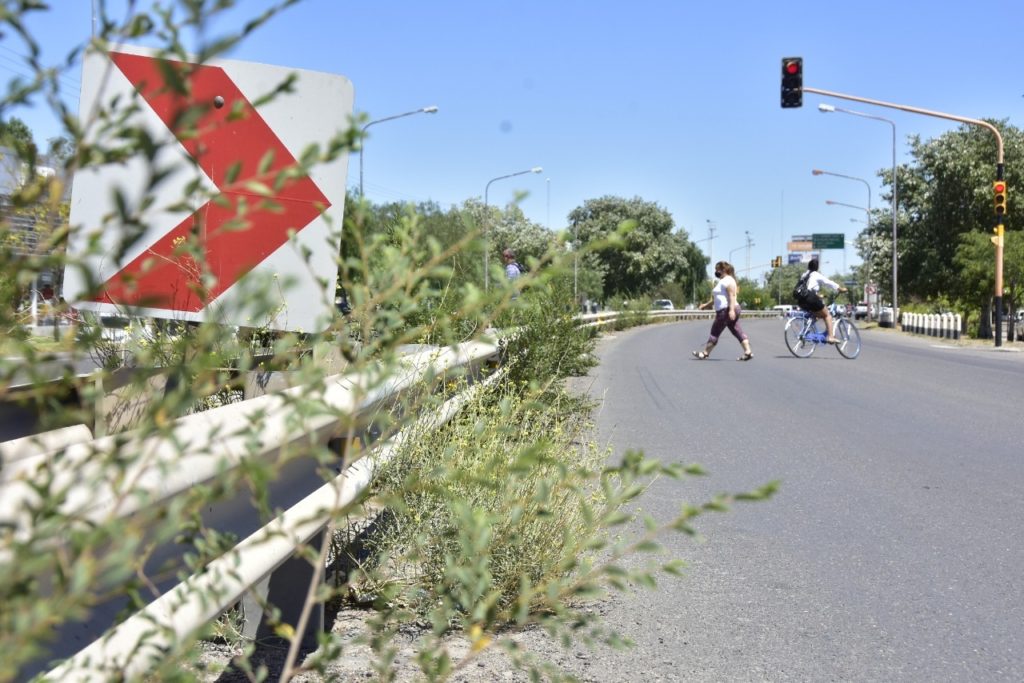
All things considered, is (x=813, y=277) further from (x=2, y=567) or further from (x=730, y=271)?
(x=2, y=567)

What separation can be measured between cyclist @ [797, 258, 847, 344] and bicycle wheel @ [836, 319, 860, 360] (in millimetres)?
426

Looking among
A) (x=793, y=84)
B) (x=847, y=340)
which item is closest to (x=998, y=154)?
(x=793, y=84)

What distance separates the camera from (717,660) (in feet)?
12.3

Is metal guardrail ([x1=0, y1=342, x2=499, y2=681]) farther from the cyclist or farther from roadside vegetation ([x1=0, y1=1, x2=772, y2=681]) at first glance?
the cyclist

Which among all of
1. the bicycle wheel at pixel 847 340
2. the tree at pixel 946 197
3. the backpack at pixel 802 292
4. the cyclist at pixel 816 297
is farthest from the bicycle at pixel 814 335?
the tree at pixel 946 197

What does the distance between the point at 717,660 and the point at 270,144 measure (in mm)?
2307

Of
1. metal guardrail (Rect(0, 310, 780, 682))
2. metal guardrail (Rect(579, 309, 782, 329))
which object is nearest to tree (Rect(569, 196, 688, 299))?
metal guardrail (Rect(579, 309, 782, 329))

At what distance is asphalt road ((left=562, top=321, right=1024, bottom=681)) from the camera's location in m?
3.80

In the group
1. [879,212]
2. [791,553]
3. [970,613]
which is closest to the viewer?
[970,613]

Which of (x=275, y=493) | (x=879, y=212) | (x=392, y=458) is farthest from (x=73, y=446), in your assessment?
(x=879, y=212)

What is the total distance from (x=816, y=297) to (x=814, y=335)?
3.11ft

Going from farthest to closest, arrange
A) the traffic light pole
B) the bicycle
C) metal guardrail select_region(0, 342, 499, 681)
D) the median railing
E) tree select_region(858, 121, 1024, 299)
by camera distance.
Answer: tree select_region(858, 121, 1024, 299) < the median railing < the traffic light pole < the bicycle < metal guardrail select_region(0, 342, 499, 681)

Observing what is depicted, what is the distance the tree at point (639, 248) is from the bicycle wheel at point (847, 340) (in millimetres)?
73972

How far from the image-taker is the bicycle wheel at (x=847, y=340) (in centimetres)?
2159
